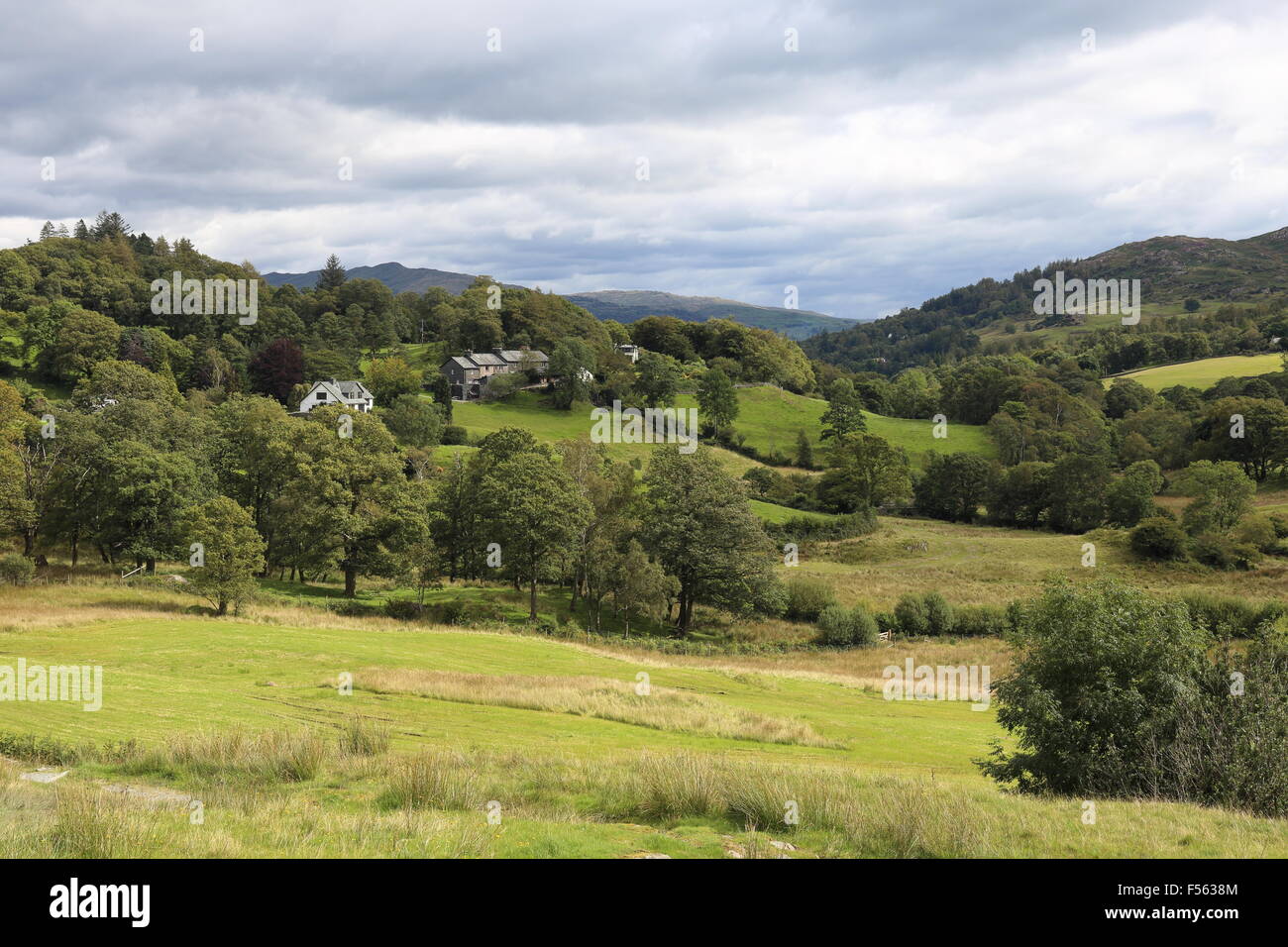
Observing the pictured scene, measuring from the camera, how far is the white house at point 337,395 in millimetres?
95188

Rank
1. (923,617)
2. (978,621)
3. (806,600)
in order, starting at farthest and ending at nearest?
(806,600)
(978,621)
(923,617)

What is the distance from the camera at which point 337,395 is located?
95.6 m

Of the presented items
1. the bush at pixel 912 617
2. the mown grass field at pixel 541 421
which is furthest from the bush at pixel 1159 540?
the mown grass field at pixel 541 421

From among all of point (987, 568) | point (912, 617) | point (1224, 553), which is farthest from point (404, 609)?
point (1224, 553)

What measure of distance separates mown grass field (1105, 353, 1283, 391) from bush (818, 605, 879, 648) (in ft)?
371

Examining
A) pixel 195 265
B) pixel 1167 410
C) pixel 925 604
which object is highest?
pixel 195 265

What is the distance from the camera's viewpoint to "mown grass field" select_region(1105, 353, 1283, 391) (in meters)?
136

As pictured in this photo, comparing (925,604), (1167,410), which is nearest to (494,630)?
(925,604)

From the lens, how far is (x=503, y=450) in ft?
193

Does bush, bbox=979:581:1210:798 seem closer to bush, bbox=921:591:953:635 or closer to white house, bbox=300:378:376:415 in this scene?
bush, bbox=921:591:953:635

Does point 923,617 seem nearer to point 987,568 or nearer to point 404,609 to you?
point 987,568

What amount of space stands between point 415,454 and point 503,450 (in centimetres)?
1692

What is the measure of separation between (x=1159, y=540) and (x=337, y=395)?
85.5 metres
